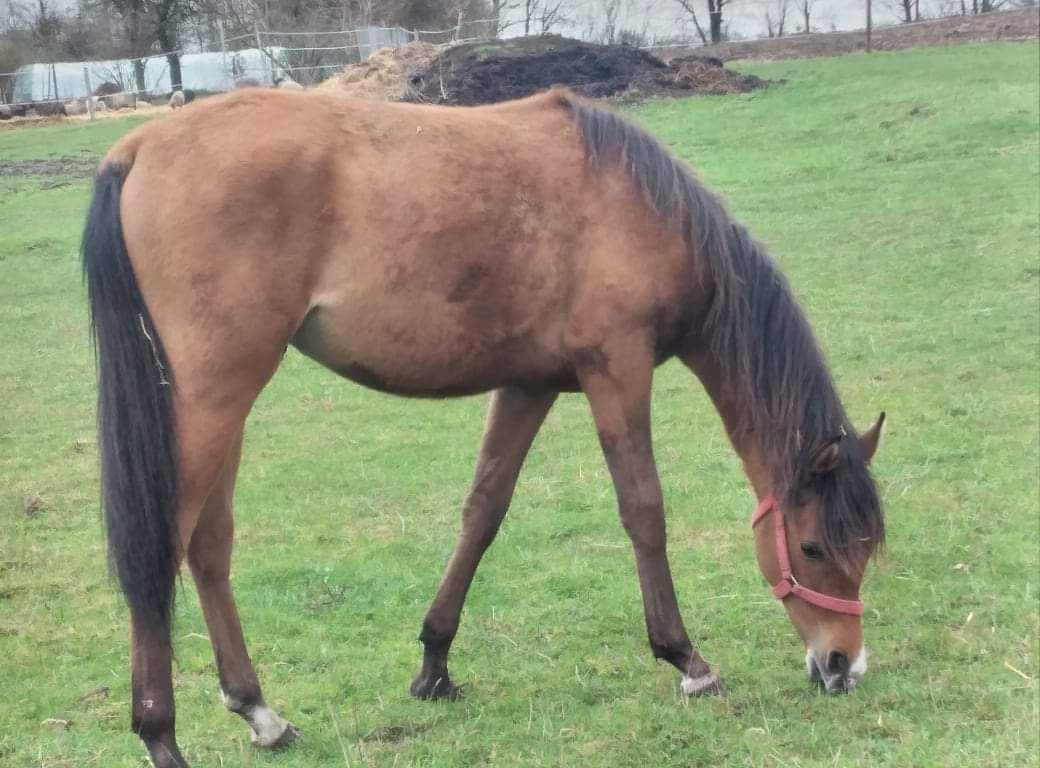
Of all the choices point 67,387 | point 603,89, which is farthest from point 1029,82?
point 67,387

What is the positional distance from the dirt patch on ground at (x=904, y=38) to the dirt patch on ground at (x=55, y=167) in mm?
13261

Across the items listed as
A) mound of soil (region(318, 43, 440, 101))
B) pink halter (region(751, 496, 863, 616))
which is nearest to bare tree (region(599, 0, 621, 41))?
mound of soil (region(318, 43, 440, 101))

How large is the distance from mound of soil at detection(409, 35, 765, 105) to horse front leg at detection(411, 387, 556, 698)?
17321 millimetres

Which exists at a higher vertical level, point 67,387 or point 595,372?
point 595,372

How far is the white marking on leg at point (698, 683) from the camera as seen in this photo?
3.95 meters

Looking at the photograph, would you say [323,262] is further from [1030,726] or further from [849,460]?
[1030,726]

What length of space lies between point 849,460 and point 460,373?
1.38 metres

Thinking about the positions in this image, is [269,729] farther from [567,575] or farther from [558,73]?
[558,73]

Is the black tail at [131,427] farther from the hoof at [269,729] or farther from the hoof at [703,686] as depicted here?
the hoof at [703,686]

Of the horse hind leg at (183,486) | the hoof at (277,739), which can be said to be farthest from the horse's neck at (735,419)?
the hoof at (277,739)

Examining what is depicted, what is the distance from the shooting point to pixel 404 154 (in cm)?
369

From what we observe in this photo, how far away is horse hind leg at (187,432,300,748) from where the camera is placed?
3721 mm

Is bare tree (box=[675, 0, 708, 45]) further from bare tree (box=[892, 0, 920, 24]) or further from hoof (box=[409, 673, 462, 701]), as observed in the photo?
hoof (box=[409, 673, 462, 701])

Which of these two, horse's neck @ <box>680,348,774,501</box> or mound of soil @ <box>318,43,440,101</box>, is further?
mound of soil @ <box>318,43,440,101</box>
